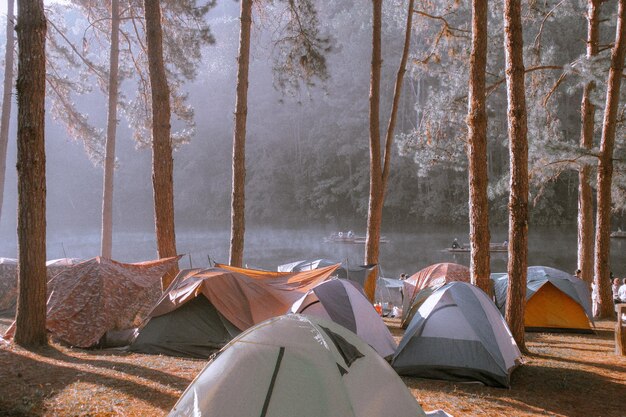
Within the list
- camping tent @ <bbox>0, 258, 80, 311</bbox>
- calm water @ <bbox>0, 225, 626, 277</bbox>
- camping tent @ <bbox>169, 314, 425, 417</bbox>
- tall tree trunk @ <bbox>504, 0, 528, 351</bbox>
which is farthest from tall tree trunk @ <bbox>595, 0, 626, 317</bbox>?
calm water @ <bbox>0, 225, 626, 277</bbox>

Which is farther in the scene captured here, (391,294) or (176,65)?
(391,294)

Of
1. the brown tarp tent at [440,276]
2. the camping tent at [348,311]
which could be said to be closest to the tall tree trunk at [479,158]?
the camping tent at [348,311]

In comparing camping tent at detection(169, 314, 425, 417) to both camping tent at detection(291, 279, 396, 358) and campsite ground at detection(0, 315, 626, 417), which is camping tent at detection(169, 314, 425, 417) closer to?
campsite ground at detection(0, 315, 626, 417)

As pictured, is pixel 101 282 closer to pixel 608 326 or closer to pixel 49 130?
pixel 608 326

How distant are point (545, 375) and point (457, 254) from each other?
22503mm

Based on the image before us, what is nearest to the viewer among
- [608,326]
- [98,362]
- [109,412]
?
[109,412]

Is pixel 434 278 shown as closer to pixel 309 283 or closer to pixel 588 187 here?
pixel 309 283

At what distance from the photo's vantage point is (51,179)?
208 feet

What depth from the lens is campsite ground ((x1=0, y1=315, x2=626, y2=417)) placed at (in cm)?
436

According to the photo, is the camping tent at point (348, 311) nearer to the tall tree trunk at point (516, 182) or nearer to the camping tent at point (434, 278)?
the tall tree trunk at point (516, 182)

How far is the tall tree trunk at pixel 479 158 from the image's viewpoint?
7.56 meters

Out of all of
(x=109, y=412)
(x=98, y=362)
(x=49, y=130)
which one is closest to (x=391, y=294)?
(x=98, y=362)

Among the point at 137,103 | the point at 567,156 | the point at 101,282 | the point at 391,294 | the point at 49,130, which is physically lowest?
the point at 391,294

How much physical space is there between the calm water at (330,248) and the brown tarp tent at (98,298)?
13715 millimetres
